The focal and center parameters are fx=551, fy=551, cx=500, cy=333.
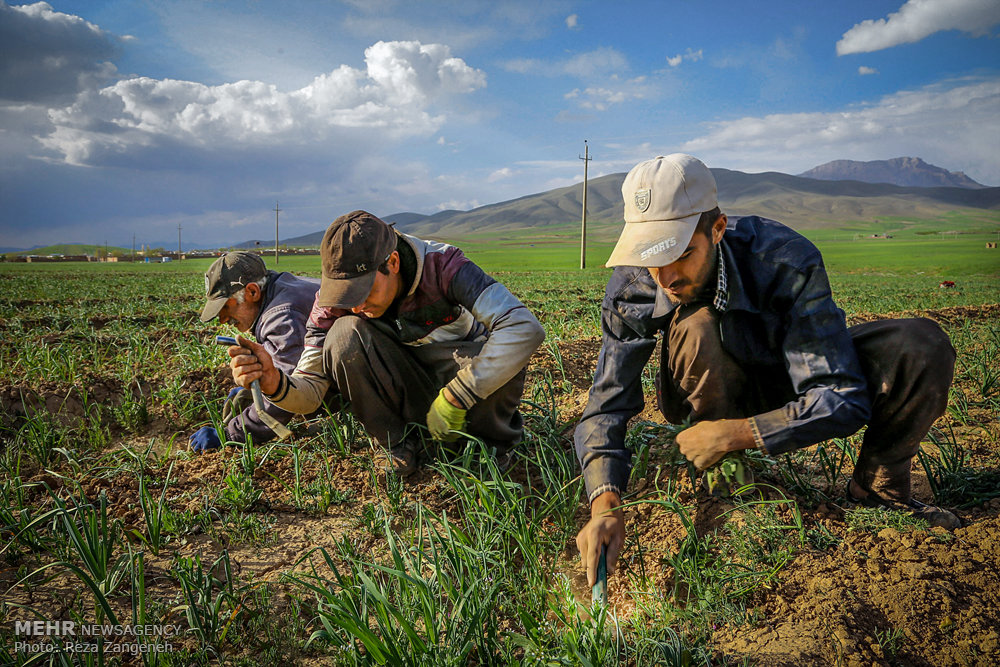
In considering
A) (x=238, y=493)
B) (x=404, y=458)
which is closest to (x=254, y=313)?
(x=238, y=493)

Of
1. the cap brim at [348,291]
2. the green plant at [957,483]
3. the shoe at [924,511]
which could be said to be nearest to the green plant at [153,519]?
the cap brim at [348,291]

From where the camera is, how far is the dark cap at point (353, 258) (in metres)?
2.37

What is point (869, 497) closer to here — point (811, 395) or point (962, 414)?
point (811, 395)

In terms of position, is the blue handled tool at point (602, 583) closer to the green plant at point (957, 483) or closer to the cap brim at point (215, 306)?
the green plant at point (957, 483)

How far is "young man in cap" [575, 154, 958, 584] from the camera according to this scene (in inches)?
71.2

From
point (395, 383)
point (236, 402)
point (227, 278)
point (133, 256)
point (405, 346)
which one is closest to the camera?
point (395, 383)

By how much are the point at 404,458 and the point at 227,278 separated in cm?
172

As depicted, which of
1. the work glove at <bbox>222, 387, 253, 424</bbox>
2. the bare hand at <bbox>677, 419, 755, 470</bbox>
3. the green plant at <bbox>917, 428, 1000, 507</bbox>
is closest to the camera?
the bare hand at <bbox>677, 419, 755, 470</bbox>

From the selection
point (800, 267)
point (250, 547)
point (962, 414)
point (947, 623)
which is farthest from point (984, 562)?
point (250, 547)

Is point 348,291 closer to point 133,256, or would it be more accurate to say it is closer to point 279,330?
point 279,330

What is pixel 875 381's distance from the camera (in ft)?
6.45

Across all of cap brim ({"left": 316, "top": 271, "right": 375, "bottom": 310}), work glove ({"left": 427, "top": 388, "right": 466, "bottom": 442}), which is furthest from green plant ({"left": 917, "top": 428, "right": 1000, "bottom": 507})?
cap brim ({"left": 316, "top": 271, "right": 375, "bottom": 310})

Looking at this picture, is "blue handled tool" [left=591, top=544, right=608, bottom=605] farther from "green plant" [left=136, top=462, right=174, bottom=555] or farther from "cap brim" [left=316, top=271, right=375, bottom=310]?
"green plant" [left=136, top=462, right=174, bottom=555]

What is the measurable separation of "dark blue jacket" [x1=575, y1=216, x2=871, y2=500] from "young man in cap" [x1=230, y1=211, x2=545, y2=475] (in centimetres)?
52
